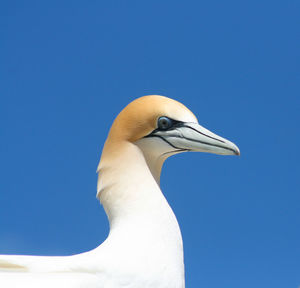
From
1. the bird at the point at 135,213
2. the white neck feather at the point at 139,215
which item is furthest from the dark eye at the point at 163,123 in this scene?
the white neck feather at the point at 139,215

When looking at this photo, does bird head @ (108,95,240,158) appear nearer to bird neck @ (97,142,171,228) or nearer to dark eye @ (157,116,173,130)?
dark eye @ (157,116,173,130)

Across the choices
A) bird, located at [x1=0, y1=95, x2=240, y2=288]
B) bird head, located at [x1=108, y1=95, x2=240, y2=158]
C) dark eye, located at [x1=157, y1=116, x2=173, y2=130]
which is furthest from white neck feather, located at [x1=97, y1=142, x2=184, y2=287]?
dark eye, located at [x1=157, y1=116, x2=173, y2=130]

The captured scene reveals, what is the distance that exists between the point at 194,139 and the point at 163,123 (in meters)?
0.29

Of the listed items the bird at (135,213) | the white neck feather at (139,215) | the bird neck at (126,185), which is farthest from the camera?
the bird neck at (126,185)

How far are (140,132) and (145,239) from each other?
0.92 metres

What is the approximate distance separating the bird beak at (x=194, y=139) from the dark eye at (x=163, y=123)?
0.14 feet

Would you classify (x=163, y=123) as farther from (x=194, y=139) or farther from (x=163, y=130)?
(x=194, y=139)

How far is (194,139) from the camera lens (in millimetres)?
4586

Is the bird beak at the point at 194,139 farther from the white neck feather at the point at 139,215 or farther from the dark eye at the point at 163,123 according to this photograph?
the white neck feather at the point at 139,215

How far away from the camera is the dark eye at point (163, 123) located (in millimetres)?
4574

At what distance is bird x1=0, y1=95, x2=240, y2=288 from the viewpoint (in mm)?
3939

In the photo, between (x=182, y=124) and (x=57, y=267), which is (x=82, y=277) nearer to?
(x=57, y=267)

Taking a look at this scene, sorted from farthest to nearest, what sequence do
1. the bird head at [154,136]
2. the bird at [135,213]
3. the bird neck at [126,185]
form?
the bird head at [154,136]
the bird neck at [126,185]
the bird at [135,213]

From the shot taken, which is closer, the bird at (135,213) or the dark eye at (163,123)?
the bird at (135,213)
